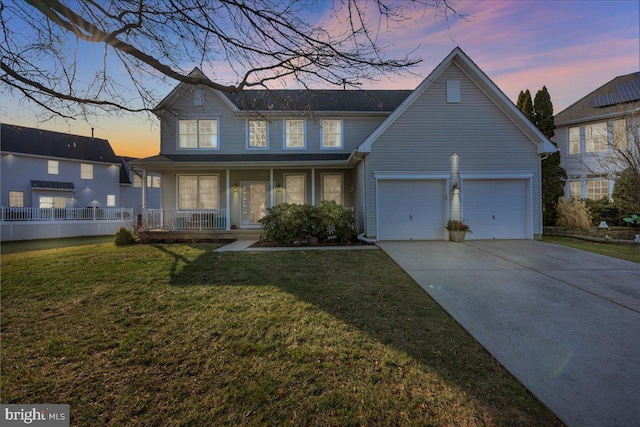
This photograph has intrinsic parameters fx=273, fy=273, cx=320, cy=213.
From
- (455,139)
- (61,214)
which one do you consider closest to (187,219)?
(61,214)

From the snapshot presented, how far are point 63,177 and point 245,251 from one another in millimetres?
23921

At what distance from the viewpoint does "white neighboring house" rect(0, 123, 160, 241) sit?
48.0 ft

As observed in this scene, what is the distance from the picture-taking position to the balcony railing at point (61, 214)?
14116 mm

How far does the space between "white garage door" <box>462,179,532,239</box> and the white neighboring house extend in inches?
689

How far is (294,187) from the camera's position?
1357cm

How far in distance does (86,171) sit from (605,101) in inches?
1494

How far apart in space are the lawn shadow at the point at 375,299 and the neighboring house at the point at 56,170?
22068 millimetres

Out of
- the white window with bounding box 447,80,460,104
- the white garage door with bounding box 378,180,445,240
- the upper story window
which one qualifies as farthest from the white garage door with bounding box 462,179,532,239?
the upper story window

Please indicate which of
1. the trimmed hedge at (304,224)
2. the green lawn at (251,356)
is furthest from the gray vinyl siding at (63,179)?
the green lawn at (251,356)

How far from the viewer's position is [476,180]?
34.1 ft

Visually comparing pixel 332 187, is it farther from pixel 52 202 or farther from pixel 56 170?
pixel 56 170

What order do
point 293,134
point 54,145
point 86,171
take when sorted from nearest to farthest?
point 293,134, point 54,145, point 86,171

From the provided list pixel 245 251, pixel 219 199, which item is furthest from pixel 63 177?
pixel 245 251

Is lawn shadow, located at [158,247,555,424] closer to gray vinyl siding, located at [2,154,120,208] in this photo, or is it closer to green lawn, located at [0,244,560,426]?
green lawn, located at [0,244,560,426]
